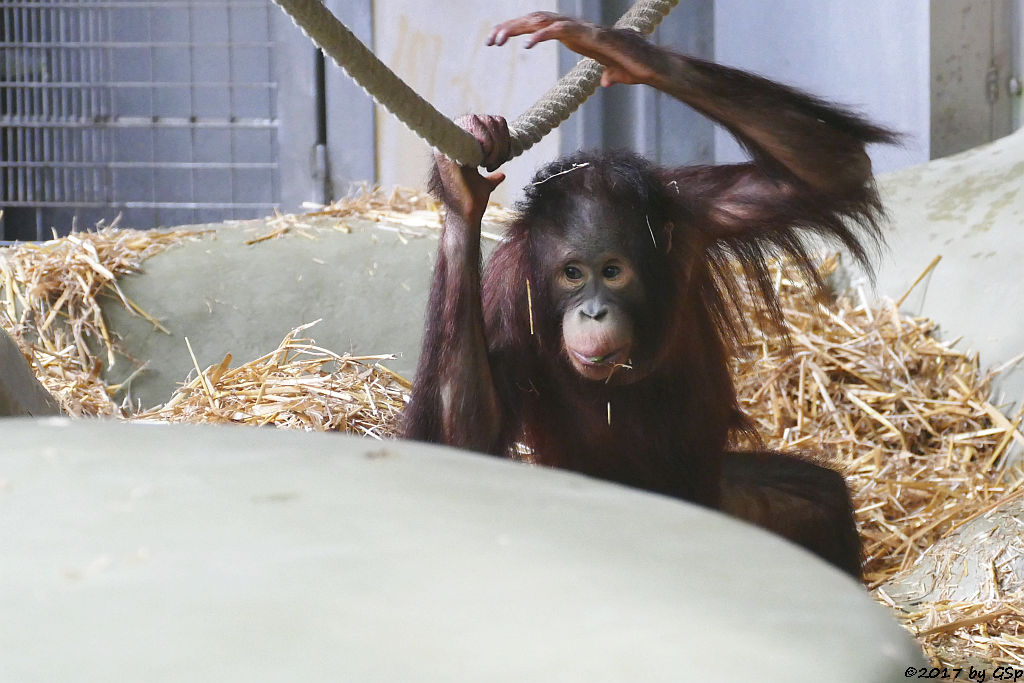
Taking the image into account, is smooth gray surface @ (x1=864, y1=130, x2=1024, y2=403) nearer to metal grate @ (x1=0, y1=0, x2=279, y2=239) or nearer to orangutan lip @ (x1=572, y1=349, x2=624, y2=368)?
orangutan lip @ (x1=572, y1=349, x2=624, y2=368)

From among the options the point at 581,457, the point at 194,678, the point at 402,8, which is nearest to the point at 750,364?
the point at 581,457

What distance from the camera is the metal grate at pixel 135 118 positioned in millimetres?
7547

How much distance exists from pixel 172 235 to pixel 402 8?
2.54m

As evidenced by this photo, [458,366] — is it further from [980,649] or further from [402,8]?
[402,8]

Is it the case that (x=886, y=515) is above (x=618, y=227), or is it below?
below

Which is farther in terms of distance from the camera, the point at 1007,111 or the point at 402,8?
the point at 402,8

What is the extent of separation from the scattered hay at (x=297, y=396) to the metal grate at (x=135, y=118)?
11.4ft

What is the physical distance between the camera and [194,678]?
0.71 m

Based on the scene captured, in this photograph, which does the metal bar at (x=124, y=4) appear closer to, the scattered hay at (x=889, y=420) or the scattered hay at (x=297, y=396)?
the scattered hay at (x=297, y=396)

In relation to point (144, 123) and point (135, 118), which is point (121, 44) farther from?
point (135, 118)

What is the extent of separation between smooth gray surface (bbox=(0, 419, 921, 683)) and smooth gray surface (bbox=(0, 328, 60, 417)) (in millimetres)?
1813

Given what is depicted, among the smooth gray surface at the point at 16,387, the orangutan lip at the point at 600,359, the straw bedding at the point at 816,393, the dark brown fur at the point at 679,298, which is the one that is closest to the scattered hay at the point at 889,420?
the straw bedding at the point at 816,393

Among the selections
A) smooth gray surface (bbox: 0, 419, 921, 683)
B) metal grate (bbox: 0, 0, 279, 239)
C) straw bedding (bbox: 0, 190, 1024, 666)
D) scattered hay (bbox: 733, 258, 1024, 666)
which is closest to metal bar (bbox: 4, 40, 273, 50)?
metal grate (bbox: 0, 0, 279, 239)

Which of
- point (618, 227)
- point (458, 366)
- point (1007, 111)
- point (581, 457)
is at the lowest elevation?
point (581, 457)
